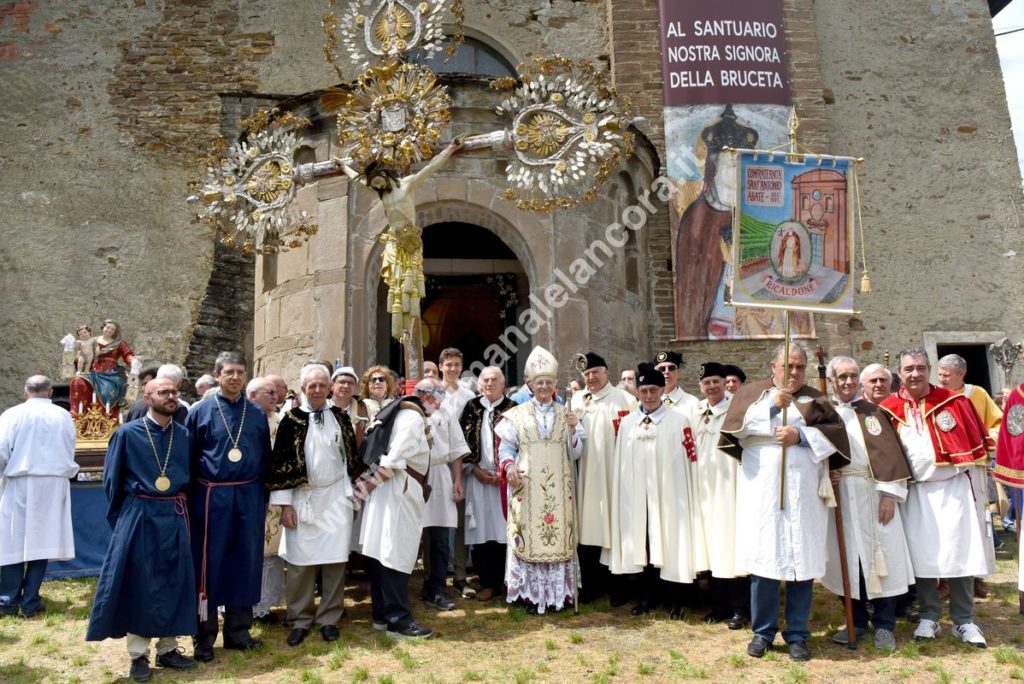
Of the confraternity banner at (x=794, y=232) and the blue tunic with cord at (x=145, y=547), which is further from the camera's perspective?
the confraternity banner at (x=794, y=232)

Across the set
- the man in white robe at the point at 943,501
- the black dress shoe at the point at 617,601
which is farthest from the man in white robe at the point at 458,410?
the man in white robe at the point at 943,501

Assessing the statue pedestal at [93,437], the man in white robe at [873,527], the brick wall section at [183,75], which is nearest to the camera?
the man in white robe at [873,527]

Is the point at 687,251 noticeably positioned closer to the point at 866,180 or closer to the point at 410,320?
the point at 866,180

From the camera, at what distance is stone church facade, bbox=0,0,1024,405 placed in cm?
1294

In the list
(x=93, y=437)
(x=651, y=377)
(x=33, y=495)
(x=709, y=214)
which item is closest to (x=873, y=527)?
(x=651, y=377)

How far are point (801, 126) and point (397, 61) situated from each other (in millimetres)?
8637

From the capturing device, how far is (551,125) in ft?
22.5

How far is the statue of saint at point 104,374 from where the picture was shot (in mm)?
9155

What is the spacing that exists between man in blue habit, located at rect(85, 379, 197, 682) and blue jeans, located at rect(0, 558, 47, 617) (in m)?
Answer: 1.95

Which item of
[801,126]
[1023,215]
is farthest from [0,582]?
[1023,215]

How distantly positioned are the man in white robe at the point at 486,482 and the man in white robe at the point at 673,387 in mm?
1142

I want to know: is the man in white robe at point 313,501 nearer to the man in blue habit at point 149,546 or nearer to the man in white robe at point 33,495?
the man in blue habit at point 149,546

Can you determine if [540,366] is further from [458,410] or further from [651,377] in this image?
[458,410]

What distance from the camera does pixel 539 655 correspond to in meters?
4.77
